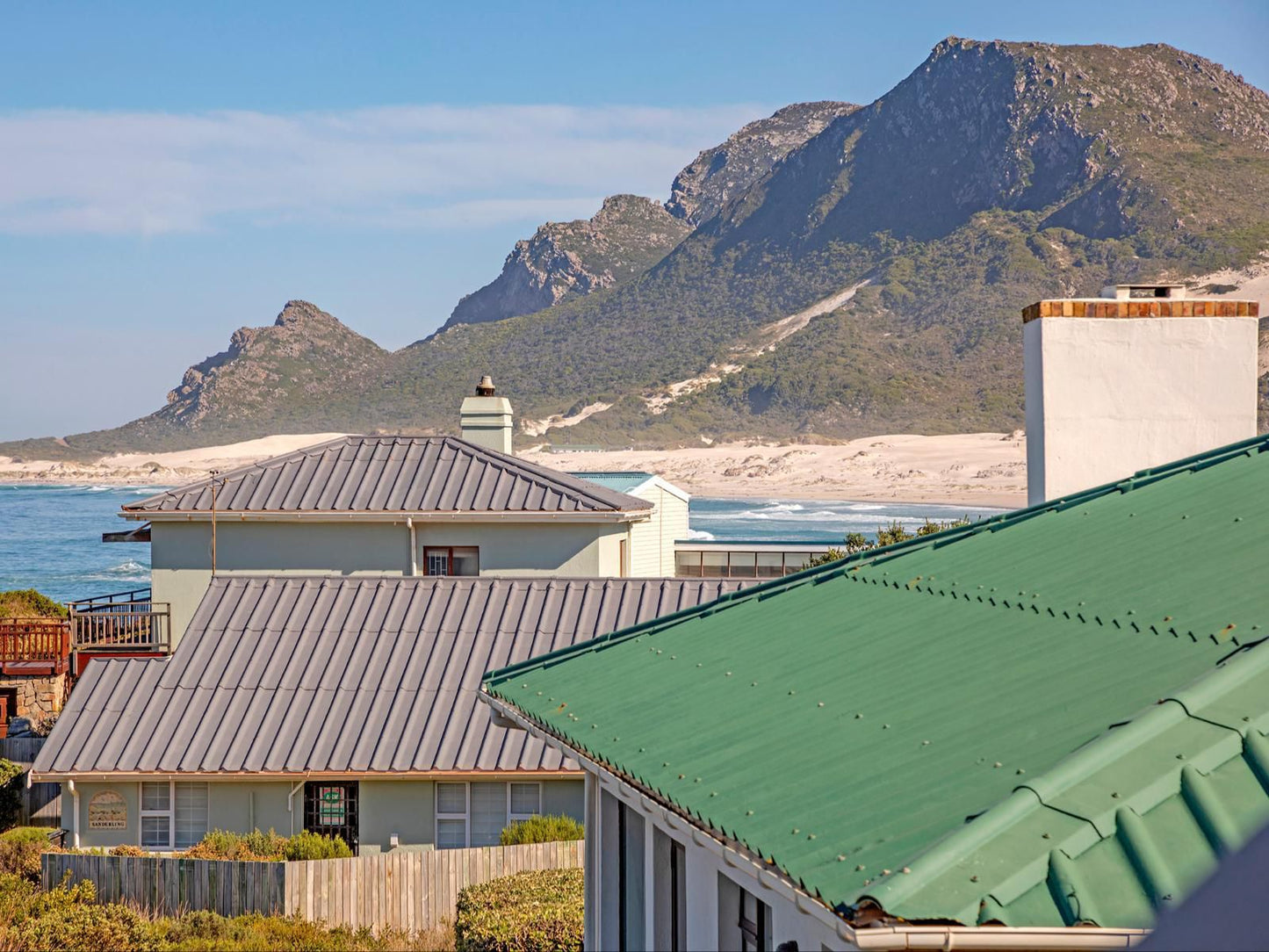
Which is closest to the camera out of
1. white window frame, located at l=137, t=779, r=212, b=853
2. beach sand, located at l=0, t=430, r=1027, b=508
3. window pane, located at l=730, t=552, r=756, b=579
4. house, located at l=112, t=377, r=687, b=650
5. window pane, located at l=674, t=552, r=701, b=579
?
white window frame, located at l=137, t=779, r=212, b=853

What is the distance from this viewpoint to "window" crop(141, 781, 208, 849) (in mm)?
18844

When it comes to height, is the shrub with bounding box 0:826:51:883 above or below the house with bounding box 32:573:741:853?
below

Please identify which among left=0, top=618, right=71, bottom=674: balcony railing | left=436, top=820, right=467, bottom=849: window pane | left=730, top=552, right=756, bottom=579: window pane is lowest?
left=436, top=820, right=467, bottom=849: window pane

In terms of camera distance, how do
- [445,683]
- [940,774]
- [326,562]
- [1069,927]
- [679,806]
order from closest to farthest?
[1069,927]
[940,774]
[679,806]
[445,683]
[326,562]

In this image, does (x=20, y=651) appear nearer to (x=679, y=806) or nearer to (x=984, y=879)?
(x=679, y=806)

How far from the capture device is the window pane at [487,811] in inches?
742

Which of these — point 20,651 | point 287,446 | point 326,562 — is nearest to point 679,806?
point 326,562

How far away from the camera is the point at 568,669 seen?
9.23 m

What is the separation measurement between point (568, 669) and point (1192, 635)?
4.82 m

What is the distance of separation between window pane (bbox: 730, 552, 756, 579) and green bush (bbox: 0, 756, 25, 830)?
52.2 ft

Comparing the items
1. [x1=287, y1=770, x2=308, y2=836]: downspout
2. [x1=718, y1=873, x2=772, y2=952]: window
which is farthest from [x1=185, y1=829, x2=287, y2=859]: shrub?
[x1=718, y1=873, x2=772, y2=952]: window

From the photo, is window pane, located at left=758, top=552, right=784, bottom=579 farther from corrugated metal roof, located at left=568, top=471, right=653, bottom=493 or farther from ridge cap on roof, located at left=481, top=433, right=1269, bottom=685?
ridge cap on roof, located at left=481, top=433, right=1269, bottom=685

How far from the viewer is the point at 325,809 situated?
745 inches

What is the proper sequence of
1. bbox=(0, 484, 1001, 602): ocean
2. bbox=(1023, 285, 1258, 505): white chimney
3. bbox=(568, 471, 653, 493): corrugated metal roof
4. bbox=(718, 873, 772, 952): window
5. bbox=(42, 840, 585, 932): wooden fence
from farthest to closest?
bbox=(0, 484, 1001, 602): ocean → bbox=(568, 471, 653, 493): corrugated metal roof → bbox=(42, 840, 585, 932): wooden fence → bbox=(1023, 285, 1258, 505): white chimney → bbox=(718, 873, 772, 952): window
